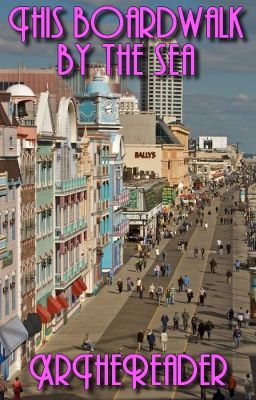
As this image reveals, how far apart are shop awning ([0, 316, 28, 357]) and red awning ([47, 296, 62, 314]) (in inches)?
257

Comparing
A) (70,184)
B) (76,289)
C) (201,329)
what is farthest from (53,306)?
(70,184)

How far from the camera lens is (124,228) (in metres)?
78.4

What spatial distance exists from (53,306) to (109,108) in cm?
2830

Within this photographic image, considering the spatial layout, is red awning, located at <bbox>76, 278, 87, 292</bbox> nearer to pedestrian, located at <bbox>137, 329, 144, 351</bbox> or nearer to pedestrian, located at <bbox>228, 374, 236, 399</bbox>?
pedestrian, located at <bbox>137, 329, 144, 351</bbox>

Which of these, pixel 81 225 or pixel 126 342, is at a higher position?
pixel 81 225

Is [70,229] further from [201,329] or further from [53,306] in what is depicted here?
[201,329]

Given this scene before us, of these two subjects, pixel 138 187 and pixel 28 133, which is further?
pixel 138 187

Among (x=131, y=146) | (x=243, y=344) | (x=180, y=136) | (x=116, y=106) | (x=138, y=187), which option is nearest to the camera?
(x=243, y=344)

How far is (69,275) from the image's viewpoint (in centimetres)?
5256

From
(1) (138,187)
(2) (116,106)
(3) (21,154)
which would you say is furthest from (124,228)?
(3) (21,154)

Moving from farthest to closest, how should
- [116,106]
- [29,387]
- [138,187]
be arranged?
[138,187] → [116,106] → [29,387]

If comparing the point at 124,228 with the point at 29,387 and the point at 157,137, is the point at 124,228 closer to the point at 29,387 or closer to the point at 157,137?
the point at 29,387

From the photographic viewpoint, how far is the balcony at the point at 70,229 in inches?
1992

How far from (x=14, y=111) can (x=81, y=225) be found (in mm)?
14877
